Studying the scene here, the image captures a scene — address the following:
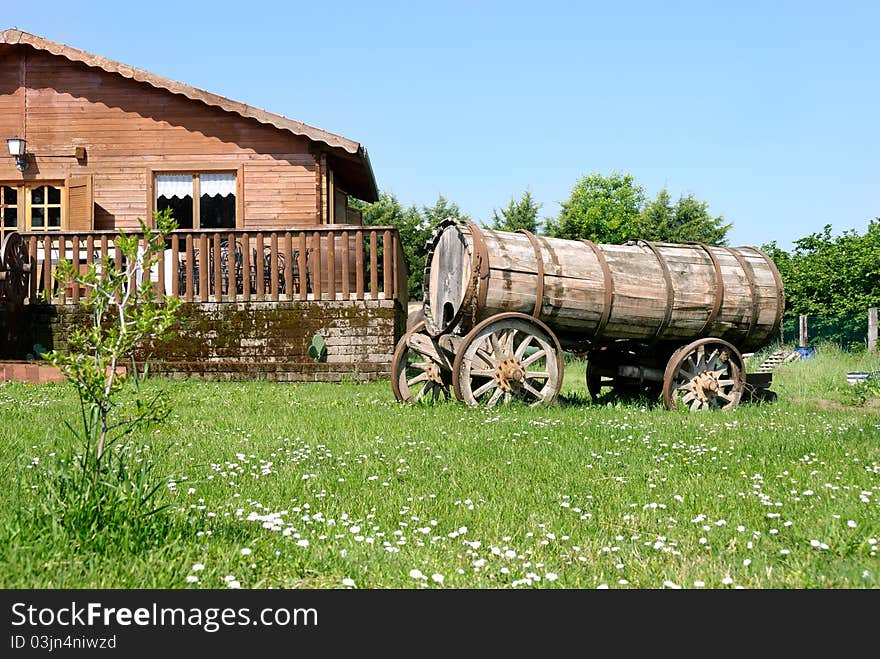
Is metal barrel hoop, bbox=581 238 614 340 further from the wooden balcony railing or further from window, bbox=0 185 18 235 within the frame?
window, bbox=0 185 18 235

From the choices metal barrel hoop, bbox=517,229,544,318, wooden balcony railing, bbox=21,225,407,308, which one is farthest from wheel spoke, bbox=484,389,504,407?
wooden balcony railing, bbox=21,225,407,308

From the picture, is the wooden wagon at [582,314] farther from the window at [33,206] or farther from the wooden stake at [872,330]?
the wooden stake at [872,330]

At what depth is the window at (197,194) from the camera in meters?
17.9

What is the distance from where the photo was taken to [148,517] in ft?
12.7

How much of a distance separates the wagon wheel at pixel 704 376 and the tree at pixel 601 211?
4148cm

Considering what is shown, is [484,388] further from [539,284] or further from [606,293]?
[606,293]

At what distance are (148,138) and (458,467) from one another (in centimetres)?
1448

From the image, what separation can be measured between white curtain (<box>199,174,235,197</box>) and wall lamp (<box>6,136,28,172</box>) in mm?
3582

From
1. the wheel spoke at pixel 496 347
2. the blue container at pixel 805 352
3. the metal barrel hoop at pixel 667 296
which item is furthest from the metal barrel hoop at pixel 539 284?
the blue container at pixel 805 352

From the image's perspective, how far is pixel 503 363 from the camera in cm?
911

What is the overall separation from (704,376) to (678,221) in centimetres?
4156

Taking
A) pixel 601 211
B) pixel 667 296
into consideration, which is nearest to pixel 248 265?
pixel 667 296
